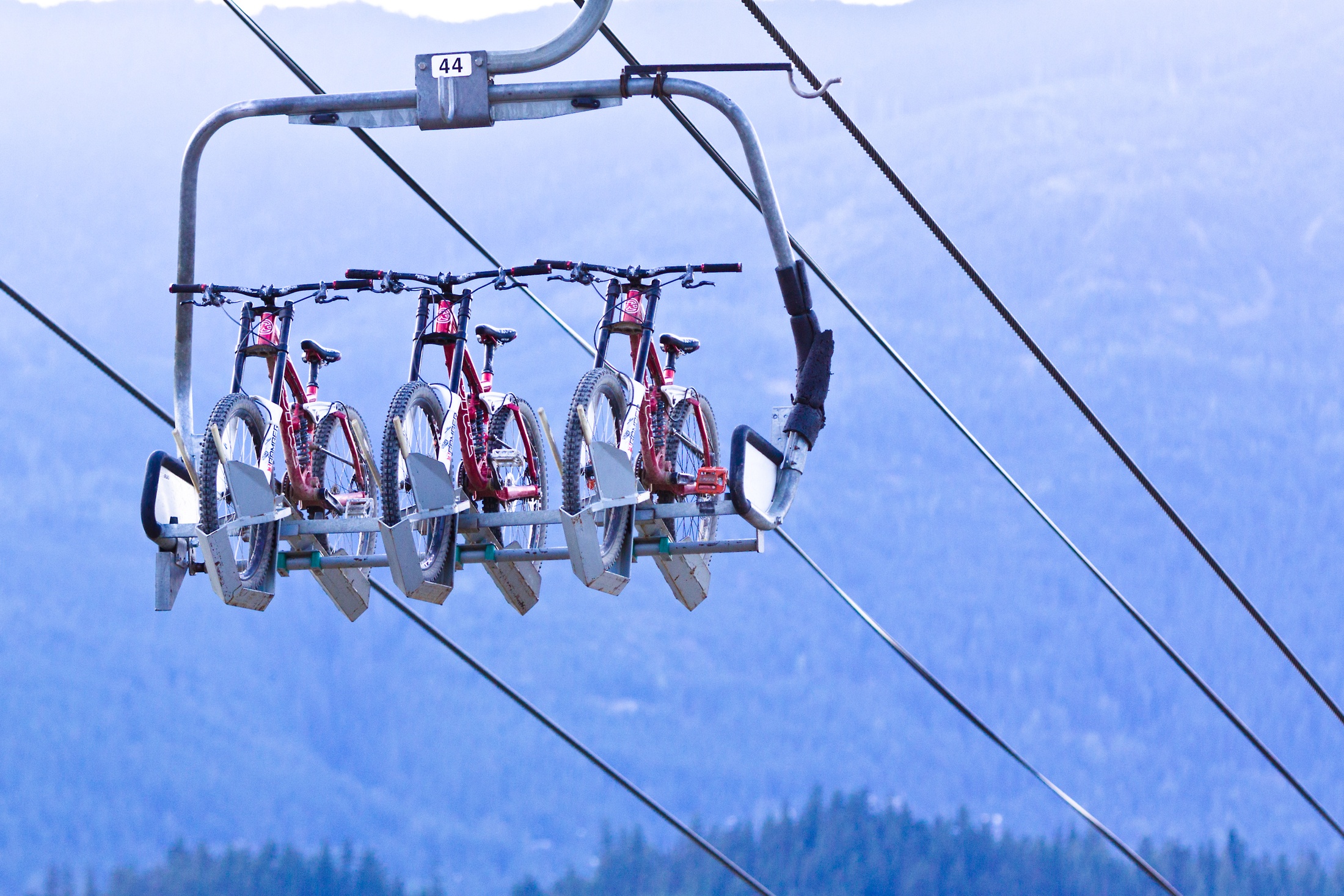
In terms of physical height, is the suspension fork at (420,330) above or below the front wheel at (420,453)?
above

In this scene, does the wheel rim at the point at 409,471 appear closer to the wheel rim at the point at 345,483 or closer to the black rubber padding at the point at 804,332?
the wheel rim at the point at 345,483

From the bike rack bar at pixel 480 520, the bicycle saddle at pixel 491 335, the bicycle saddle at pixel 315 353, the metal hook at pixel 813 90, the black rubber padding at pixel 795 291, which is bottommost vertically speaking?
the bike rack bar at pixel 480 520

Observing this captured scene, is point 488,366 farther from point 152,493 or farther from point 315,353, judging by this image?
point 152,493

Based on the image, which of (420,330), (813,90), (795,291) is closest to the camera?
(813,90)

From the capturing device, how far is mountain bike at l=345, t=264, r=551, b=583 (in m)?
10.7

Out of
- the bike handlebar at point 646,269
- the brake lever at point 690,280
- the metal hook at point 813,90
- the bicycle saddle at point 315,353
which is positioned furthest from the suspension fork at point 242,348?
the metal hook at point 813,90

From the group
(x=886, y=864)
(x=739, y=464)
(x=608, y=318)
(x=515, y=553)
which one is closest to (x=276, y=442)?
(x=515, y=553)

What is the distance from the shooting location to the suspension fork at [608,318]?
10.9 m

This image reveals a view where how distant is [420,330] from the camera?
11.2 m

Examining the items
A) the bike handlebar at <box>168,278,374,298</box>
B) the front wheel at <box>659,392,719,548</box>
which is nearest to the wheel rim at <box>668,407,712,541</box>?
the front wheel at <box>659,392,719,548</box>

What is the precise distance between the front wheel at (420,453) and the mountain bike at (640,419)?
0.65 metres

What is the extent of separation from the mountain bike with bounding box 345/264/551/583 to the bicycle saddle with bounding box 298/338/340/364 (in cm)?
46

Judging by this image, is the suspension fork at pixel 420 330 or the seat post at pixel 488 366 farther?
the seat post at pixel 488 366

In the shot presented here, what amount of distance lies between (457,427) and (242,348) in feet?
3.68
